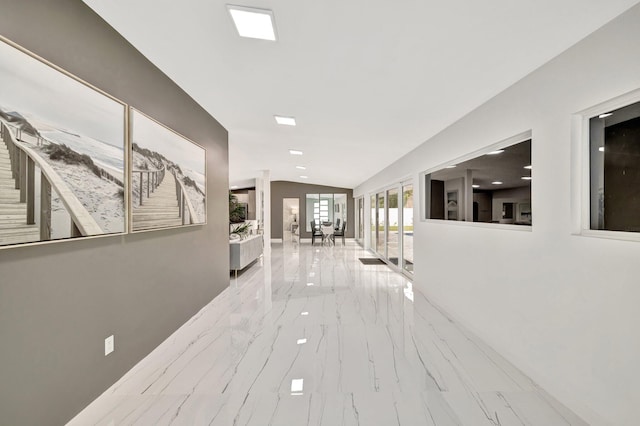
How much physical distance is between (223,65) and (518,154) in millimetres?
2864

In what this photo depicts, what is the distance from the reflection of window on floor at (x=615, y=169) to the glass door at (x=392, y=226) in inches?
202

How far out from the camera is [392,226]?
7883 mm

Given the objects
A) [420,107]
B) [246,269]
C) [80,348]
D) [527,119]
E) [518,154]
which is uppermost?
[420,107]

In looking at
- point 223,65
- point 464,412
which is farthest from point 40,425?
point 223,65

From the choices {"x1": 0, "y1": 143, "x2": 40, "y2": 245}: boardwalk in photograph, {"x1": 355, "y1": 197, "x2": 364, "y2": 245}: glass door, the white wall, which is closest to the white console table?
the white wall

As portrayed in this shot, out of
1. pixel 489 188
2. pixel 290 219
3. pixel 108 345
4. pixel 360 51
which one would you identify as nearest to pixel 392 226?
pixel 489 188

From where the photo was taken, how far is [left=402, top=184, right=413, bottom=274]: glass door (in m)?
6.55

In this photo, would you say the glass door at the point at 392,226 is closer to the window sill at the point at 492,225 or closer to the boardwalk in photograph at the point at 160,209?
the window sill at the point at 492,225

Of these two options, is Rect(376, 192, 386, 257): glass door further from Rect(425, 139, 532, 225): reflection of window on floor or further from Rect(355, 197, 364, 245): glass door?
Rect(425, 139, 532, 225): reflection of window on floor

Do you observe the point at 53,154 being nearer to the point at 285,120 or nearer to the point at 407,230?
the point at 285,120

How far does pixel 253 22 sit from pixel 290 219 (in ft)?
41.7

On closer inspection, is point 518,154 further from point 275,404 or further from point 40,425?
point 40,425

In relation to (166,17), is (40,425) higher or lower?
lower

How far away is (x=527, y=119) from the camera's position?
8.77ft
